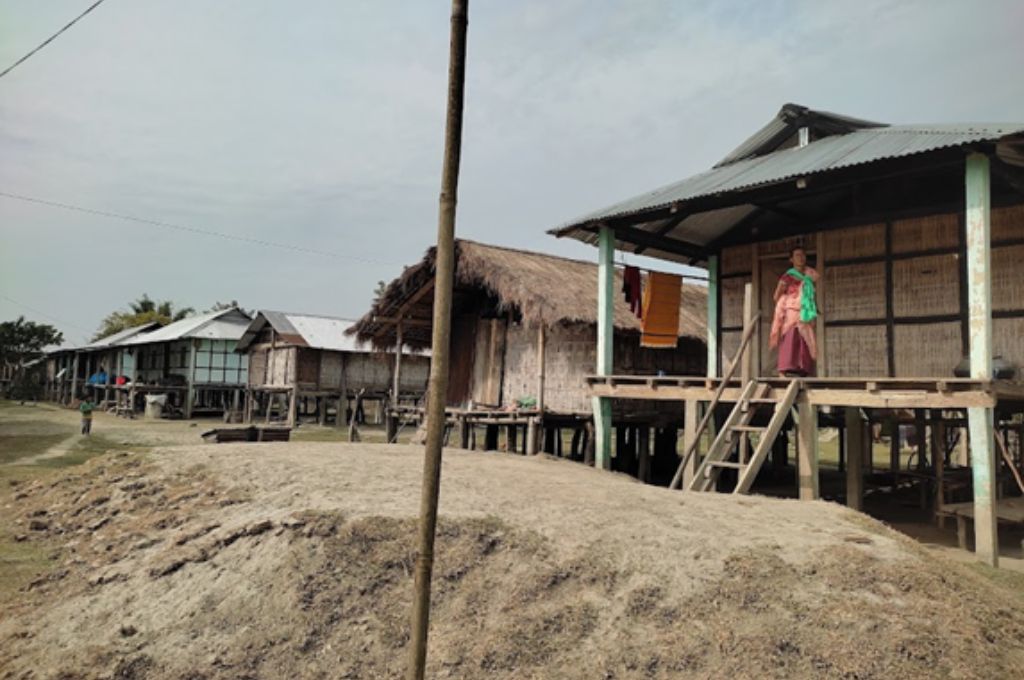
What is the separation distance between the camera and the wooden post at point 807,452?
877 cm

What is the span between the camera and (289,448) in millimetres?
9672

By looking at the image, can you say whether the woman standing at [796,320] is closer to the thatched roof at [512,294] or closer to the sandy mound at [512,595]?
the sandy mound at [512,595]

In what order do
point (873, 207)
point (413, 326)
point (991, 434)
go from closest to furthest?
1. point (991, 434)
2. point (873, 207)
3. point (413, 326)

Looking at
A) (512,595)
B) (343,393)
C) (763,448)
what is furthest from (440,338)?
(343,393)

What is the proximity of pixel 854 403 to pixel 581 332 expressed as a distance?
19.7ft

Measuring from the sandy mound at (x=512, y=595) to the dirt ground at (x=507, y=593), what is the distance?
0.01 m

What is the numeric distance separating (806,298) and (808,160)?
184 centimetres

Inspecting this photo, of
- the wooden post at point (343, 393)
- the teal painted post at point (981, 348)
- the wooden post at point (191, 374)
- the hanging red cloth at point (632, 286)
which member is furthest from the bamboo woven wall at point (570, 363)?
the wooden post at point (191, 374)

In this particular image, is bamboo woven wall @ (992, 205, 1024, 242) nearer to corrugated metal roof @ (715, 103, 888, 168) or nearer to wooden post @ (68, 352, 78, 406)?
corrugated metal roof @ (715, 103, 888, 168)

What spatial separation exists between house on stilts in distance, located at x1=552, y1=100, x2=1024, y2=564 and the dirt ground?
78.1 inches

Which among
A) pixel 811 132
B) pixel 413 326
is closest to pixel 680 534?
pixel 811 132

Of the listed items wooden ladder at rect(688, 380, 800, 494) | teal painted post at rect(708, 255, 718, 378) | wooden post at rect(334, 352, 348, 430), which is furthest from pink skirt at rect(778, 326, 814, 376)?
wooden post at rect(334, 352, 348, 430)

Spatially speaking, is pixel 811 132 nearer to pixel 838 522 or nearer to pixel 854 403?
pixel 854 403

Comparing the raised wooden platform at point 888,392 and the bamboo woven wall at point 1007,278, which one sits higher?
the bamboo woven wall at point 1007,278
